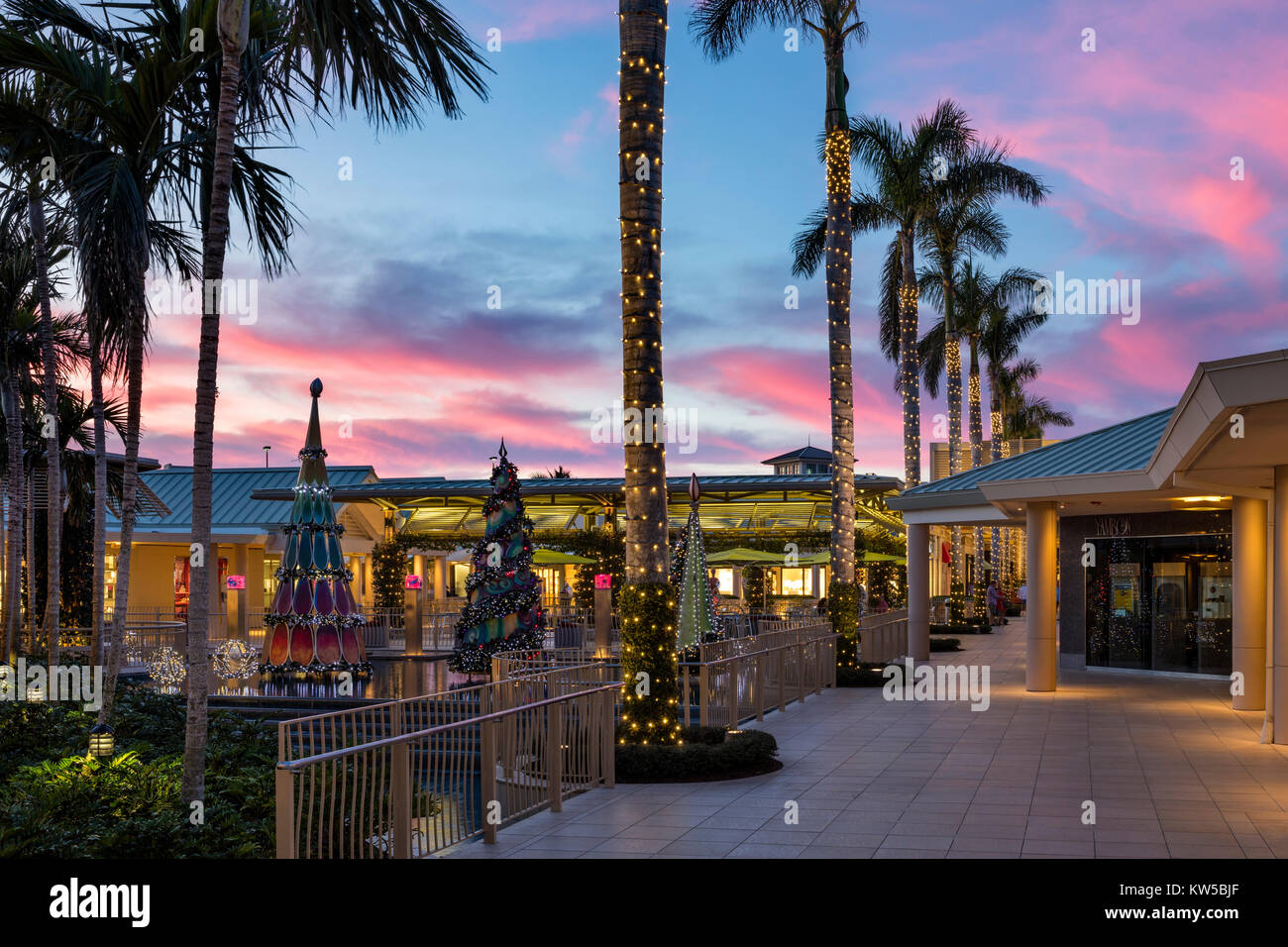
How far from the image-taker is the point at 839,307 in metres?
24.4

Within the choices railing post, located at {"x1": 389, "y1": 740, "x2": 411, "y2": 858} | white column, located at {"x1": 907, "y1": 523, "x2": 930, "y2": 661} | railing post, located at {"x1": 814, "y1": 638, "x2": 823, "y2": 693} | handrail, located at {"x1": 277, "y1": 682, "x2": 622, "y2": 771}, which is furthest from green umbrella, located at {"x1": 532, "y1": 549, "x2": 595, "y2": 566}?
railing post, located at {"x1": 389, "y1": 740, "x2": 411, "y2": 858}

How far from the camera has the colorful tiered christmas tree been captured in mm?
24266

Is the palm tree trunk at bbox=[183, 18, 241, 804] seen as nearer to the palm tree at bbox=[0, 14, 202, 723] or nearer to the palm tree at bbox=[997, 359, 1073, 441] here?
the palm tree at bbox=[0, 14, 202, 723]

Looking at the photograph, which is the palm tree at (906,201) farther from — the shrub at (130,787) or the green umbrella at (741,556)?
the shrub at (130,787)

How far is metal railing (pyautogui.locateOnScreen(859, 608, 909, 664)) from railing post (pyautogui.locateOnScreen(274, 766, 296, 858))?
63.2 feet

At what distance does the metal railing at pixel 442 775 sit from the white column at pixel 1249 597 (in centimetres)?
1040

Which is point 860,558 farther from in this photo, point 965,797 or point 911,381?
point 965,797

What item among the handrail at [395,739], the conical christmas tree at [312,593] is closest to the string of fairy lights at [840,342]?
the conical christmas tree at [312,593]

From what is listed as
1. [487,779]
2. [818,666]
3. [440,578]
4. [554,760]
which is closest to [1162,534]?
[818,666]

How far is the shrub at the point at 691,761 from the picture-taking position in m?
12.4

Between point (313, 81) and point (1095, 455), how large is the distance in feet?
53.4

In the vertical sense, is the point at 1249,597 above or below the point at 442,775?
above
